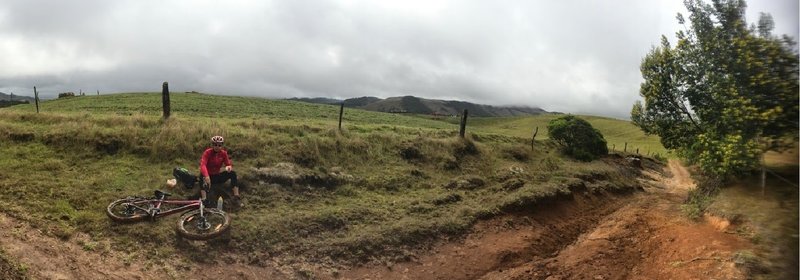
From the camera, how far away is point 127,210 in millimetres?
10688

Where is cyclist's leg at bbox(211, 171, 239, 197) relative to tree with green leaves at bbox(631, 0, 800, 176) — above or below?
below

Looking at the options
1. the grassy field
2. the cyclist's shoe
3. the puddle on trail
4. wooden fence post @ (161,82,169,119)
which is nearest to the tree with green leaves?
the puddle on trail

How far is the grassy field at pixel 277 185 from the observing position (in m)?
10.5

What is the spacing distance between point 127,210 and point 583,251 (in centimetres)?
1150

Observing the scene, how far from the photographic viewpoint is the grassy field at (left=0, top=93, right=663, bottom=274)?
10.5 m

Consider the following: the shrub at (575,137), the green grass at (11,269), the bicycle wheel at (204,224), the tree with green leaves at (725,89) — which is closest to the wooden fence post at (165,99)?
the bicycle wheel at (204,224)

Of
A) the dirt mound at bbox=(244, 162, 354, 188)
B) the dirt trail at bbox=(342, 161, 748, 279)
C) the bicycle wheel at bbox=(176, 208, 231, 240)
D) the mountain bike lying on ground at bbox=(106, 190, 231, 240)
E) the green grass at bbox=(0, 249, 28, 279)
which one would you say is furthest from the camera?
the dirt mound at bbox=(244, 162, 354, 188)

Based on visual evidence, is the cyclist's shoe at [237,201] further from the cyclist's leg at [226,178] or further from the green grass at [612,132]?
the green grass at [612,132]

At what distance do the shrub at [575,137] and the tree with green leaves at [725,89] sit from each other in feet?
51.9

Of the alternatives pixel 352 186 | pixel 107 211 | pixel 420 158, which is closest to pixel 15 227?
pixel 107 211

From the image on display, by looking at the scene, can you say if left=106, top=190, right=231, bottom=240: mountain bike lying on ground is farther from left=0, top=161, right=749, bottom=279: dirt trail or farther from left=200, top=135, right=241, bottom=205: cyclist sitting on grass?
left=200, top=135, right=241, bottom=205: cyclist sitting on grass

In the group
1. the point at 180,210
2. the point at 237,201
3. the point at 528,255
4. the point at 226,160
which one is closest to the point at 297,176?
the point at 237,201

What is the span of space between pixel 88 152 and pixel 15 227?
570cm

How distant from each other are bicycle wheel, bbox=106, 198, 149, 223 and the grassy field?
233mm
